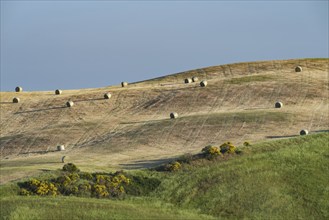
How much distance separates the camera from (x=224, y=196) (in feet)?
198

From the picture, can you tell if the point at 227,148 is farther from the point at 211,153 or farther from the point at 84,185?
the point at 84,185

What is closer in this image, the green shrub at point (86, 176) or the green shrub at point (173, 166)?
the green shrub at point (86, 176)

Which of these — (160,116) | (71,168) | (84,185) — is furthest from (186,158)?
(160,116)

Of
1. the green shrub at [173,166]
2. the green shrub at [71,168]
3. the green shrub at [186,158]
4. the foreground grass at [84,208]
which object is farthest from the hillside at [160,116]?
the foreground grass at [84,208]

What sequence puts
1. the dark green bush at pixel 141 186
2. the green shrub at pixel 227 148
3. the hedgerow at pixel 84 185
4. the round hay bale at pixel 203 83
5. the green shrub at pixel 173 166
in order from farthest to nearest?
the round hay bale at pixel 203 83 < the green shrub at pixel 227 148 < the green shrub at pixel 173 166 < the dark green bush at pixel 141 186 < the hedgerow at pixel 84 185

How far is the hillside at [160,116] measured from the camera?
77750mm

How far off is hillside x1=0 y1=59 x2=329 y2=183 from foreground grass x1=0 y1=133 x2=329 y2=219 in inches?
292

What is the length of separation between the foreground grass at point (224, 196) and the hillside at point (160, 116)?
7407mm

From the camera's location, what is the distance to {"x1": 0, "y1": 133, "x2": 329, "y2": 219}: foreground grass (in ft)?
179

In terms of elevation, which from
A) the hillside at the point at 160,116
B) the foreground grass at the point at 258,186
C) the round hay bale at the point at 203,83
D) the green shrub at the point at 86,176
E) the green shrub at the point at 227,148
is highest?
the round hay bale at the point at 203,83

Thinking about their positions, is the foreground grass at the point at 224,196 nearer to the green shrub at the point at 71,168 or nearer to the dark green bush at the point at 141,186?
the dark green bush at the point at 141,186

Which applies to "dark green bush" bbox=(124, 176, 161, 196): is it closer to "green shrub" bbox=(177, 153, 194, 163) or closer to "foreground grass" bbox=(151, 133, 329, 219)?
"foreground grass" bbox=(151, 133, 329, 219)

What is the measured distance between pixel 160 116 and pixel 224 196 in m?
34.5

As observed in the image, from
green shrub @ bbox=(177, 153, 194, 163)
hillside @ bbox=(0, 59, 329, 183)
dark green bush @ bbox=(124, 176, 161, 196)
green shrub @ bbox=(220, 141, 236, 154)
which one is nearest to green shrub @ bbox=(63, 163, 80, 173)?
hillside @ bbox=(0, 59, 329, 183)
